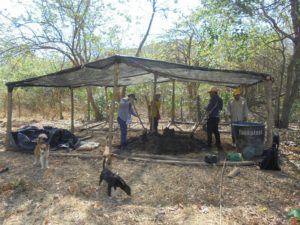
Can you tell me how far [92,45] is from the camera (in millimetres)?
17297

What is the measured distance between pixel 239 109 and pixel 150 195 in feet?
15.0

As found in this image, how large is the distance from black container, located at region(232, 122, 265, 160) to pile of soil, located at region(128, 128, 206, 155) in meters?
1.27

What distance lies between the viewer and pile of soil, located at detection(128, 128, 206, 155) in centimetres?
835

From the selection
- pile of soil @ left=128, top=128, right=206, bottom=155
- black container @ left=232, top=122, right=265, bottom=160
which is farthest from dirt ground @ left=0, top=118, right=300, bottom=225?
pile of soil @ left=128, top=128, right=206, bottom=155

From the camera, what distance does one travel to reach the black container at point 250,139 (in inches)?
297

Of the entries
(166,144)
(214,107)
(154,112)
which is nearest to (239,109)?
(214,107)

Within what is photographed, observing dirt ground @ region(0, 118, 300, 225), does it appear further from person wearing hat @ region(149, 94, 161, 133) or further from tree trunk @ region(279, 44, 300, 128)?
tree trunk @ region(279, 44, 300, 128)

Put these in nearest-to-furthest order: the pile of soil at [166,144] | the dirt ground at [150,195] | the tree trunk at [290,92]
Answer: the dirt ground at [150,195] < the pile of soil at [166,144] < the tree trunk at [290,92]

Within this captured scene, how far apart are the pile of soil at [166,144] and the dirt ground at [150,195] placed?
132 centimetres

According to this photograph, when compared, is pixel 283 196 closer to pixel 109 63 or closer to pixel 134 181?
pixel 134 181

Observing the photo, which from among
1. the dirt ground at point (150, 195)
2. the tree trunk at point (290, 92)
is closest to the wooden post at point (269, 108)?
the dirt ground at point (150, 195)

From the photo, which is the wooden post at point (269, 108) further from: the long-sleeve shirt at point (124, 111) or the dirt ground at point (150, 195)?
the long-sleeve shirt at point (124, 111)

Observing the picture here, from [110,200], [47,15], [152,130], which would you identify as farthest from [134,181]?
[47,15]

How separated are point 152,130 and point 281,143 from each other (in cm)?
411
